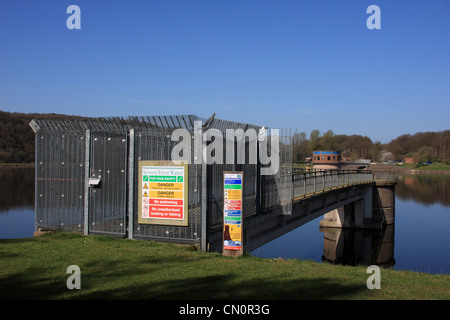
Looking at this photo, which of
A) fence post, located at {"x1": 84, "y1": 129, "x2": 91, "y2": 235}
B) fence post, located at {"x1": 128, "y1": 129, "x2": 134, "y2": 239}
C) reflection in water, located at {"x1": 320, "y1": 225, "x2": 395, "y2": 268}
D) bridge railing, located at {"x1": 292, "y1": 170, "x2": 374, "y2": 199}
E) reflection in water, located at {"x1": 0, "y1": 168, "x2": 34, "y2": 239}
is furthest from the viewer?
reflection in water, located at {"x1": 320, "y1": 225, "x2": 395, "y2": 268}

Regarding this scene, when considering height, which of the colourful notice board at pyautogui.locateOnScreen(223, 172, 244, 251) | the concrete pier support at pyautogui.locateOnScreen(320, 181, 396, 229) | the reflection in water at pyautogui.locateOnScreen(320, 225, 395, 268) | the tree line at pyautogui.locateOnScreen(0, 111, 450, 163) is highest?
the tree line at pyautogui.locateOnScreen(0, 111, 450, 163)

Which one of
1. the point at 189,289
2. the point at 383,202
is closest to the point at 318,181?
the point at 189,289

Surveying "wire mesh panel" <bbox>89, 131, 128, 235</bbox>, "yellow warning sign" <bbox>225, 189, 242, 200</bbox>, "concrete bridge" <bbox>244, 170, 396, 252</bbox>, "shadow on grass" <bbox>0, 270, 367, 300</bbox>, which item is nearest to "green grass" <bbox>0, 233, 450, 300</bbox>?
"shadow on grass" <bbox>0, 270, 367, 300</bbox>

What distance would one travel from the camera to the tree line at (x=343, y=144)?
2968 inches

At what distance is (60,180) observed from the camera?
10367mm

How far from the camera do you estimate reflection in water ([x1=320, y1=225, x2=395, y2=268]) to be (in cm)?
A: 2772

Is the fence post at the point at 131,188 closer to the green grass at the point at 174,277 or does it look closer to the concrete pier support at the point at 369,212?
the green grass at the point at 174,277

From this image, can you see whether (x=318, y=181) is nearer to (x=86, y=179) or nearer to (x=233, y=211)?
(x=233, y=211)

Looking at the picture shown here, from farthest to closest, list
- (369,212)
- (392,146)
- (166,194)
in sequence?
(392,146)
(369,212)
(166,194)

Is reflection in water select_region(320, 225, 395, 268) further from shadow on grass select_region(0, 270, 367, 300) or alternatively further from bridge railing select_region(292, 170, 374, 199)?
shadow on grass select_region(0, 270, 367, 300)

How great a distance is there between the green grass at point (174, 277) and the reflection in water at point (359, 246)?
787 inches

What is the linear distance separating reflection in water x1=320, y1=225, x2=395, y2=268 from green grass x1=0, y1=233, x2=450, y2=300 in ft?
65.6

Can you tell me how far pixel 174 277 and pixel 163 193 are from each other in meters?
3.18
